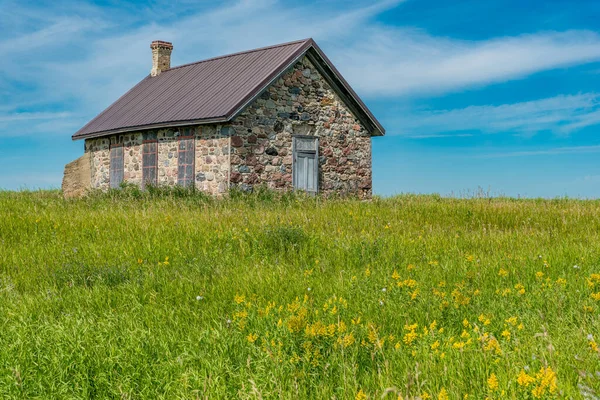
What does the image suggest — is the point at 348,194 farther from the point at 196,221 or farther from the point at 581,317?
the point at 581,317

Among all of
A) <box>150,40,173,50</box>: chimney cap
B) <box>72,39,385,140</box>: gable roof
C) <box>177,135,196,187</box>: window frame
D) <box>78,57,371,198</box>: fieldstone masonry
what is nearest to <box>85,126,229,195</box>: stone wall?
→ <box>78,57,371,198</box>: fieldstone masonry

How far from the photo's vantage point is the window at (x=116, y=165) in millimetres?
24125

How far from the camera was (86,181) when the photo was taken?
26359 mm

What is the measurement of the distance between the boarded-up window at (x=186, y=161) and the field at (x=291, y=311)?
912 centimetres

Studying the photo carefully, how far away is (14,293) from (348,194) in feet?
55.8

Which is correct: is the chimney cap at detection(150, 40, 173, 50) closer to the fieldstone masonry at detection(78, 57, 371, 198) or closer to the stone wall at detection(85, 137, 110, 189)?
the stone wall at detection(85, 137, 110, 189)

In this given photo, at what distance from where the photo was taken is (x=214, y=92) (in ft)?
69.7

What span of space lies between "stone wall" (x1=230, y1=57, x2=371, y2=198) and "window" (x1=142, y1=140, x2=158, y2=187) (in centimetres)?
457

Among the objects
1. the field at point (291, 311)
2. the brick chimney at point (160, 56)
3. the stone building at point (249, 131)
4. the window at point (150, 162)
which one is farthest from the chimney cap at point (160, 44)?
the field at point (291, 311)

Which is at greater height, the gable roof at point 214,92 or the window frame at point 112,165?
the gable roof at point 214,92

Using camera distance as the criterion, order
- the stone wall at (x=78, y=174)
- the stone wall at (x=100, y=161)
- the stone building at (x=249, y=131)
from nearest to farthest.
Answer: the stone building at (x=249, y=131) → the stone wall at (x=100, y=161) → the stone wall at (x=78, y=174)

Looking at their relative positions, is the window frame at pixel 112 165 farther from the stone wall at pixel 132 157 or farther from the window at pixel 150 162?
the window at pixel 150 162

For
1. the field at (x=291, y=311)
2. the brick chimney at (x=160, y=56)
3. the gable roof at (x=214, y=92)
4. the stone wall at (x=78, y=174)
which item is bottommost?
the field at (x=291, y=311)

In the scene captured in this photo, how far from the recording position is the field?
3.74 metres
